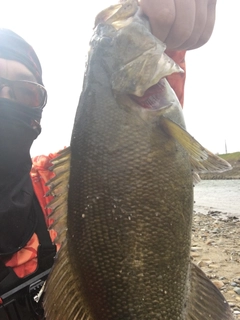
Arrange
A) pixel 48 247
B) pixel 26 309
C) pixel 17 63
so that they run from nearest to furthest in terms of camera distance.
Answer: pixel 26 309, pixel 48 247, pixel 17 63

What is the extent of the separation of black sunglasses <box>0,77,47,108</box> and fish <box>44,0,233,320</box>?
1657 mm

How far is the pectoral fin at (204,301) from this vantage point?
1.96 metres

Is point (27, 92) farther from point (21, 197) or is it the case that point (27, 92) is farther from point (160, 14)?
point (160, 14)

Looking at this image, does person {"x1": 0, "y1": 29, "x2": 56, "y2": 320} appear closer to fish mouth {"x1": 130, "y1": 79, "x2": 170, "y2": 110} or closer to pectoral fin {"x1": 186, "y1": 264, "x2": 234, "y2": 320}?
pectoral fin {"x1": 186, "y1": 264, "x2": 234, "y2": 320}

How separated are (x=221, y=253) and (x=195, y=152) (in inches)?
301

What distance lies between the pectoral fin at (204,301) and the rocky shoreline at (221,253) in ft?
11.5

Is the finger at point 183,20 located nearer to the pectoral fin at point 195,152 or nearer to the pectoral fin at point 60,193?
the pectoral fin at point 195,152

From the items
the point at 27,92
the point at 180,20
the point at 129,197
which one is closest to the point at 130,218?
the point at 129,197

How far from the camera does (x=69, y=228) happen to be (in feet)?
6.25

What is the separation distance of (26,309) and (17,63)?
95.0 inches

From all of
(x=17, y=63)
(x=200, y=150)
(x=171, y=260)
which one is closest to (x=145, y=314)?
(x=171, y=260)

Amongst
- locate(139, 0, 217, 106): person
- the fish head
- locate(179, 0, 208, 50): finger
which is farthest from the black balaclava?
locate(179, 0, 208, 50): finger

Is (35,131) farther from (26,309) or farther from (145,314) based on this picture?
(145,314)

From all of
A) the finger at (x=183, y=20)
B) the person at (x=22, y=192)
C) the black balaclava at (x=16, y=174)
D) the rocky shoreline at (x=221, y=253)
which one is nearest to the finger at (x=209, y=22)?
the finger at (x=183, y=20)
